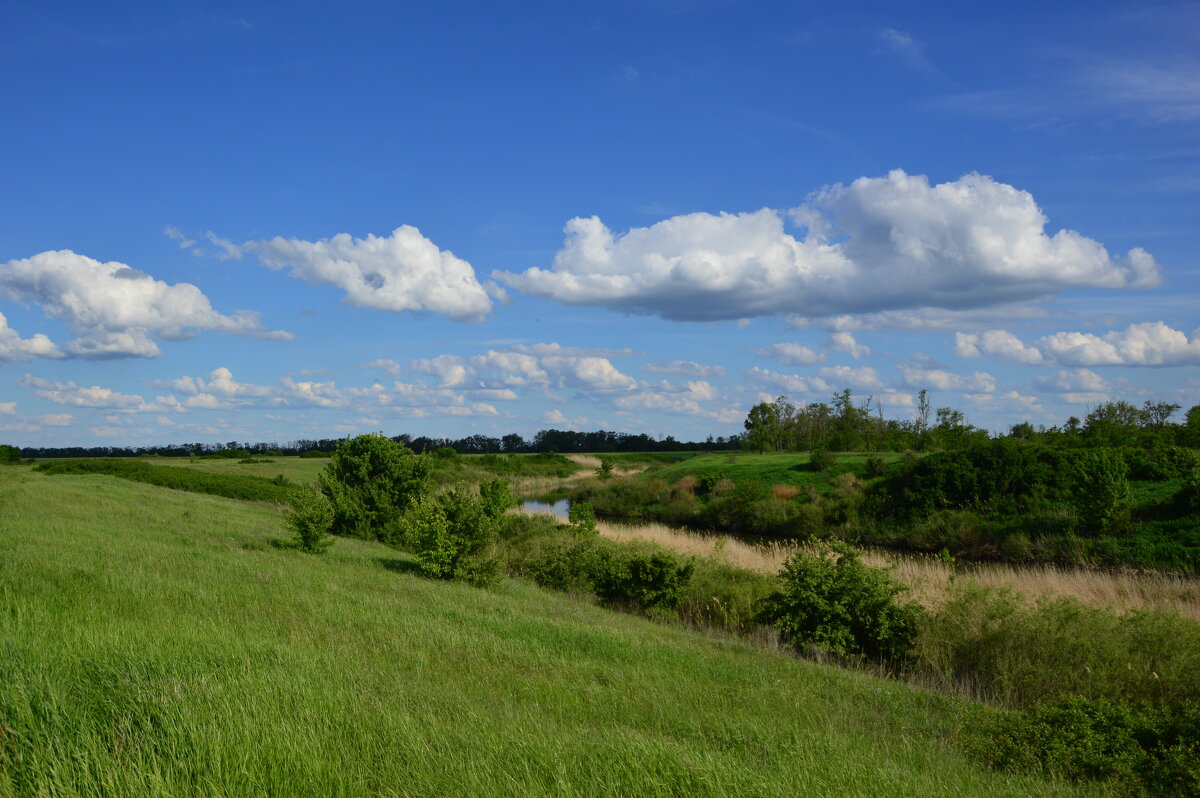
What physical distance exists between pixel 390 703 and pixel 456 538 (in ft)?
35.4

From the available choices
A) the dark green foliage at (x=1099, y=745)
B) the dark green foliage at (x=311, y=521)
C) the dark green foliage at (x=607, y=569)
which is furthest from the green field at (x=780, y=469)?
the dark green foliage at (x=1099, y=745)

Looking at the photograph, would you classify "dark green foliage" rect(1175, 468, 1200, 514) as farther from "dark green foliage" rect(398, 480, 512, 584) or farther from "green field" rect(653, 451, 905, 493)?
"dark green foliage" rect(398, 480, 512, 584)

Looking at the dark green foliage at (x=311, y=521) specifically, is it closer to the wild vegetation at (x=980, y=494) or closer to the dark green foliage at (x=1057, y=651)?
the dark green foliage at (x=1057, y=651)

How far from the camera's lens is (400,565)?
17.3m

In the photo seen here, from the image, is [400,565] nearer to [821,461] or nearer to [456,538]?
[456,538]

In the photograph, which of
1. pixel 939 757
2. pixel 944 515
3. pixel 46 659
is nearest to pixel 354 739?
pixel 46 659

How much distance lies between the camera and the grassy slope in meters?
4.34

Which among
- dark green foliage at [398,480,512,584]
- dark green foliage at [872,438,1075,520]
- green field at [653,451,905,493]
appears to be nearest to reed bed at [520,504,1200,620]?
dark green foliage at [398,480,512,584]

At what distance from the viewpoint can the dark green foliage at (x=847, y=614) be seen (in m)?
13.1

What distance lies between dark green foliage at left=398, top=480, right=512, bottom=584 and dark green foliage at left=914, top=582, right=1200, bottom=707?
8.81m

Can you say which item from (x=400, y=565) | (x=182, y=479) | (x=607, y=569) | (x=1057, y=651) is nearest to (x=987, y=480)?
(x=607, y=569)

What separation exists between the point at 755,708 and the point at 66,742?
5.51 meters

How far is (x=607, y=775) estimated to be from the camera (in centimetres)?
446

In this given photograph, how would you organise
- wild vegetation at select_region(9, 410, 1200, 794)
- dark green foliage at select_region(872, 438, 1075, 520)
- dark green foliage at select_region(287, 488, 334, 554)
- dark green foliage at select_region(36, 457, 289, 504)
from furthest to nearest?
dark green foliage at select_region(36, 457, 289, 504) < dark green foliage at select_region(872, 438, 1075, 520) < dark green foliage at select_region(287, 488, 334, 554) < wild vegetation at select_region(9, 410, 1200, 794)
